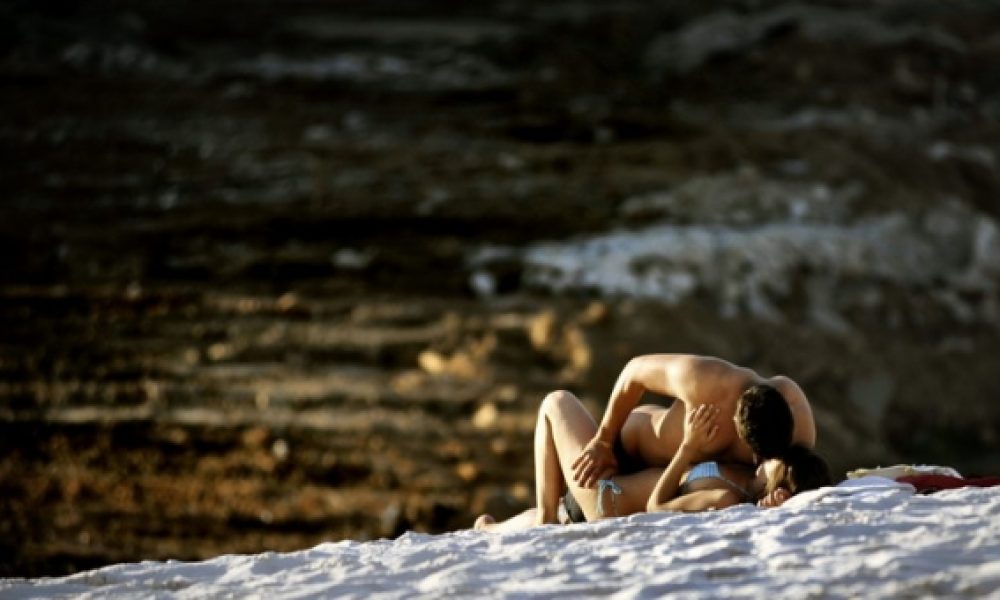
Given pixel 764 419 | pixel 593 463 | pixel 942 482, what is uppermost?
pixel 764 419

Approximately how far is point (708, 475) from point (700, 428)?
0.35 feet

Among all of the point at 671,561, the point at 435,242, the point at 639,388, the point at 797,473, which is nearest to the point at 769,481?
the point at 797,473

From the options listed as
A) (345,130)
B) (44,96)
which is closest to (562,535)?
(345,130)

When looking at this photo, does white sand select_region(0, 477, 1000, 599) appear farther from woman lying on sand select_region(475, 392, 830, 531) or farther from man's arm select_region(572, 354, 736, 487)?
man's arm select_region(572, 354, 736, 487)

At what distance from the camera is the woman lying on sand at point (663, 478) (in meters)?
2.92

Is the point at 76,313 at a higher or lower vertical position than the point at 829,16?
lower

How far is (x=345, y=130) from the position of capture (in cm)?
844

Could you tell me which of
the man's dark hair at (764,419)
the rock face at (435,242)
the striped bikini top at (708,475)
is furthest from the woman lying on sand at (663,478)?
the rock face at (435,242)

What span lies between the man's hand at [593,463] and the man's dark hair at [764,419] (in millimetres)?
379

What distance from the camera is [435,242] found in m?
7.52

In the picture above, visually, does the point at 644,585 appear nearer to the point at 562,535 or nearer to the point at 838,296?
the point at 562,535

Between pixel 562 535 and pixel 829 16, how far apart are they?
23.4ft

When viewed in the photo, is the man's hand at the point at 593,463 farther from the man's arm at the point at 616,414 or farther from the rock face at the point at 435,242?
the rock face at the point at 435,242

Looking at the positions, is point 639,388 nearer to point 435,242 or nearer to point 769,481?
point 769,481
